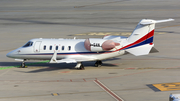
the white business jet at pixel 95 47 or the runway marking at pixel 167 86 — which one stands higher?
the white business jet at pixel 95 47

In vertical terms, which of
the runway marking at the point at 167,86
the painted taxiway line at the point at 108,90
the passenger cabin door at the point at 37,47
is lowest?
the painted taxiway line at the point at 108,90

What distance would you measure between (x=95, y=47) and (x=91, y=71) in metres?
2.77

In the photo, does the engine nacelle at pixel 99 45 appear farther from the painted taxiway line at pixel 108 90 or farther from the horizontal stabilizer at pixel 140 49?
the painted taxiway line at pixel 108 90

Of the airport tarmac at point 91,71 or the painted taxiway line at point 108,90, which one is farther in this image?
the airport tarmac at point 91,71

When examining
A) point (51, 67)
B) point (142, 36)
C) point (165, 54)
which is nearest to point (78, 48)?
point (51, 67)

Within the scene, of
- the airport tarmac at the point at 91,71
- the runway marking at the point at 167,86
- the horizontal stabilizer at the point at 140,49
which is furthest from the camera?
the horizontal stabilizer at the point at 140,49

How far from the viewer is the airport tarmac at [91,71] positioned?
24592 millimetres

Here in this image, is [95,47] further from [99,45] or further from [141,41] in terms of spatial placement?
[141,41]

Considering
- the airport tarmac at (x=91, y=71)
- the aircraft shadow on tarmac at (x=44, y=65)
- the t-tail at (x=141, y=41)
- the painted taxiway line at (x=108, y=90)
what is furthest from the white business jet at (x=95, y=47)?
the painted taxiway line at (x=108, y=90)

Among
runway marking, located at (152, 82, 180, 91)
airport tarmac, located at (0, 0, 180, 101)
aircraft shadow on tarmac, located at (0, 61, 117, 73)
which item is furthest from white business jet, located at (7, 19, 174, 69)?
runway marking, located at (152, 82, 180, 91)

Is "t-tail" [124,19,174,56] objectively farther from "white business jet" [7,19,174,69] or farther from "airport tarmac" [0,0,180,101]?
"airport tarmac" [0,0,180,101]

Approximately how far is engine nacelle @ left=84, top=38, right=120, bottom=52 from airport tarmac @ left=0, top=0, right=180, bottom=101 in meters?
2.51

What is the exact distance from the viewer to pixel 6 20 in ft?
277

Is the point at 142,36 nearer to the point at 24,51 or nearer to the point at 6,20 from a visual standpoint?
the point at 24,51
